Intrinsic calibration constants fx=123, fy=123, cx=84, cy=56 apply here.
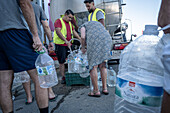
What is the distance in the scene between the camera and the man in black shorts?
1.41 meters

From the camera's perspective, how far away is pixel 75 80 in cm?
348

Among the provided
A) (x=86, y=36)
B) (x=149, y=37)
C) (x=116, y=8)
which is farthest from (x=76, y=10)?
(x=149, y=37)

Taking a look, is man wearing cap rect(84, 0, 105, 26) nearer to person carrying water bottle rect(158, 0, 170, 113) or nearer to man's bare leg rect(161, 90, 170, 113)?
person carrying water bottle rect(158, 0, 170, 113)

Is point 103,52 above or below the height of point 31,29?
below

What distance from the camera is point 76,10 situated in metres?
5.54

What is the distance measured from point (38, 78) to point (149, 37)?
4.37ft

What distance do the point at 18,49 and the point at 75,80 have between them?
224cm

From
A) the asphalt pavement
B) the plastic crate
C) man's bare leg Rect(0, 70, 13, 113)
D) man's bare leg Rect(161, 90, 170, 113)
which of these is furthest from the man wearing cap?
man's bare leg Rect(161, 90, 170, 113)

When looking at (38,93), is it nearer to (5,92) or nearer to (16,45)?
(5,92)

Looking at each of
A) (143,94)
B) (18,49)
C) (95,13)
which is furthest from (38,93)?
(95,13)

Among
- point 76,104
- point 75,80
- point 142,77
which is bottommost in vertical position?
point 76,104

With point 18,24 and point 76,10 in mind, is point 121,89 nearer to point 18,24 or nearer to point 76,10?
point 18,24

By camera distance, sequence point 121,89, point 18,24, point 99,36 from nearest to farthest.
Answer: point 121,89, point 18,24, point 99,36

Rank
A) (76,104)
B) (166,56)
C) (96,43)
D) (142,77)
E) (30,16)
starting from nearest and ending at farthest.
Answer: (166,56), (142,77), (30,16), (76,104), (96,43)
